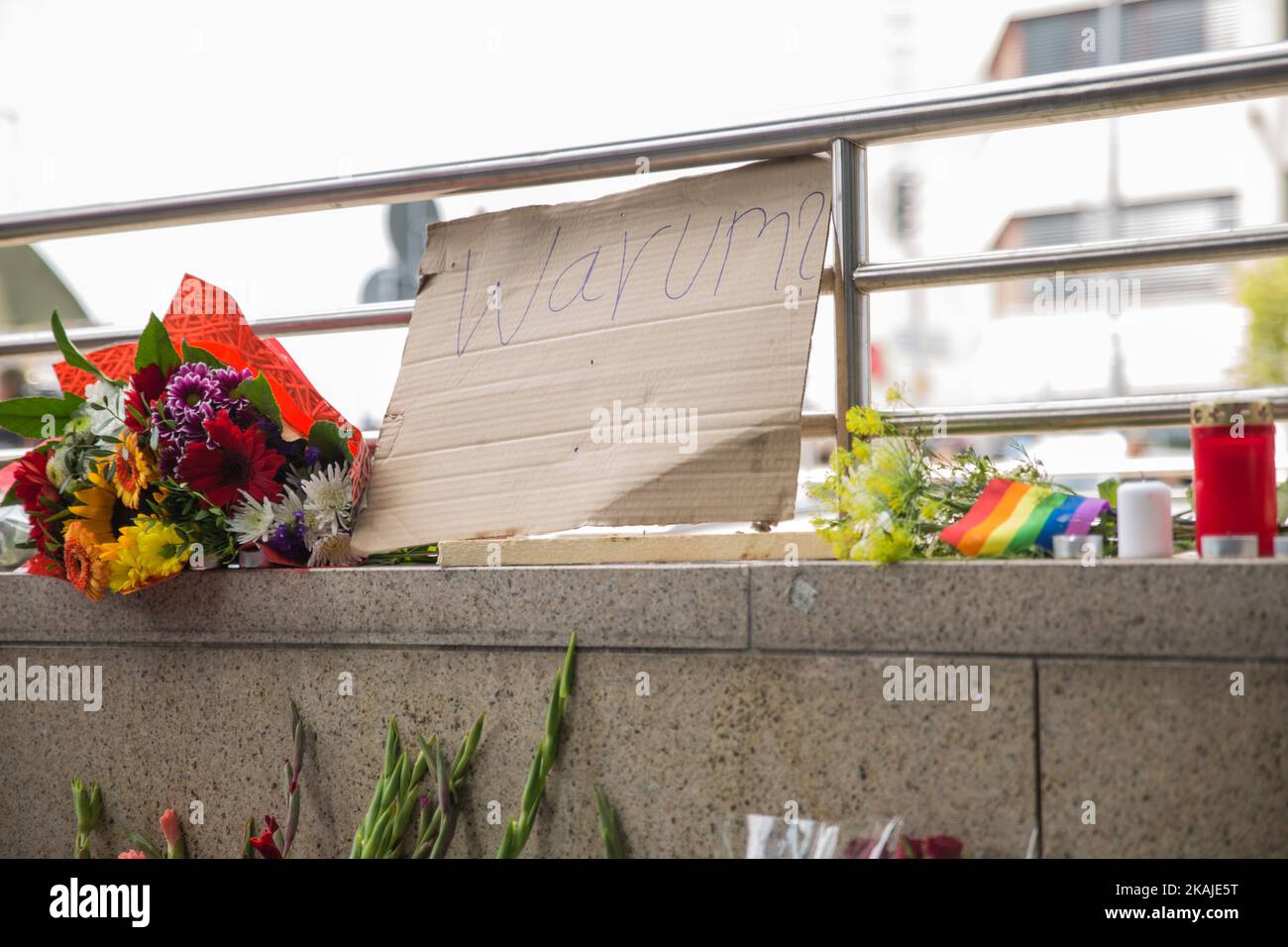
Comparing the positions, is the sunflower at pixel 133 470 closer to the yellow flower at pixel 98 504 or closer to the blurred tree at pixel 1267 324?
the yellow flower at pixel 98 504

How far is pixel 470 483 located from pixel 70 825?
1021 millimetres

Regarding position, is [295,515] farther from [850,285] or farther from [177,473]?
[850,285]

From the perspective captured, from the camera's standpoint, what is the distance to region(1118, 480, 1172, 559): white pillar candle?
1646mm

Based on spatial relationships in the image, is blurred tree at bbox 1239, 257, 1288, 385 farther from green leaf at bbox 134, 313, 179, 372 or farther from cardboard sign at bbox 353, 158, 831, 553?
green leaf at bbox 134, 313, 179, 372

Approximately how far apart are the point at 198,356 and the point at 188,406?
0.18m

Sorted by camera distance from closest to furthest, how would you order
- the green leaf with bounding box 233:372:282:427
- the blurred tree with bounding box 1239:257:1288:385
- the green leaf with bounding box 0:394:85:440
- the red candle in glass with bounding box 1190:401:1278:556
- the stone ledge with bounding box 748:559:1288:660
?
the stone ledge with bounding box 748:559:1288:660
the red candle in glass with bounding box 1190:401:1278:556
the green leaf with bounding box 233:372:282:427
the green leaf with bounding box 0:394:85:440
the blurred tree with bounding box 1239:257:1288:385

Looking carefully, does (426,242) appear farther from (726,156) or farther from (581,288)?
(726,156)

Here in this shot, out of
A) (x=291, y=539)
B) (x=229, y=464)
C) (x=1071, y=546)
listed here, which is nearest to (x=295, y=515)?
(x=291, y=539)

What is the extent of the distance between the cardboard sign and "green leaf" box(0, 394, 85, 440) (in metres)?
0.66

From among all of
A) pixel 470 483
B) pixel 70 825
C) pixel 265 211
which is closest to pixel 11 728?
pixel 70 825

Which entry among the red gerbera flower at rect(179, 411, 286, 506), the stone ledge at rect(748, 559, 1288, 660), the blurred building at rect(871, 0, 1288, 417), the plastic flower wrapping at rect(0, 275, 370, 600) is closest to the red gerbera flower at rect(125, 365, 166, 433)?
the plastic flower wrapping at rect(0, 275, 370, 600)

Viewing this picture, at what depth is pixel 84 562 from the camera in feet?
7.16

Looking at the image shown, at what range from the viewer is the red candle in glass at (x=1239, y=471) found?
5.38ft

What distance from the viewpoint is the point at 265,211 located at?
2.78m
